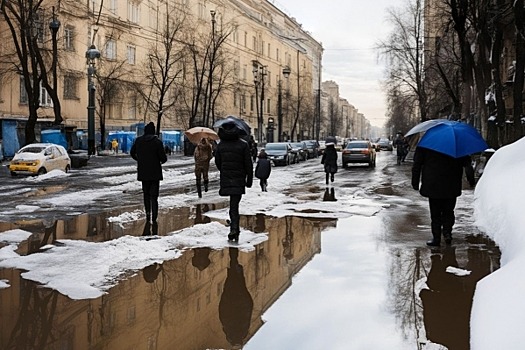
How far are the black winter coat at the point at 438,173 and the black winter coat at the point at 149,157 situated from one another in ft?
15.8

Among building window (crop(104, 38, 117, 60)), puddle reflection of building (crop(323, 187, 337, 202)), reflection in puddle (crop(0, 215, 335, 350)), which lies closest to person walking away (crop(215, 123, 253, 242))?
reflection in puddle (crop(0, 215, 335, 350))

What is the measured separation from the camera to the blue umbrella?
354 inches

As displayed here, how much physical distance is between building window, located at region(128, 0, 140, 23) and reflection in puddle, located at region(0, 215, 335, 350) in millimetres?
50133

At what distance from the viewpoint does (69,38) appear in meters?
44.9

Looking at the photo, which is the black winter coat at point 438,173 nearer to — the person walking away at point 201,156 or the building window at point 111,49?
the person walking away at point 201,156

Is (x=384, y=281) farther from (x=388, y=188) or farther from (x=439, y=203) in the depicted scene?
(x=388, y=188)

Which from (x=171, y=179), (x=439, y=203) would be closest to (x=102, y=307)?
(x=439, y=203)

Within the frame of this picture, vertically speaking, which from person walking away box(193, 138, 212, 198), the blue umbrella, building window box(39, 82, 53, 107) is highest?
building window box(39, 82, 53, 107)

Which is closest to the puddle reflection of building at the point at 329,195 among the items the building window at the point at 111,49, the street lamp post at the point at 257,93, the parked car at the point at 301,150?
the parked car at the point at 301,150

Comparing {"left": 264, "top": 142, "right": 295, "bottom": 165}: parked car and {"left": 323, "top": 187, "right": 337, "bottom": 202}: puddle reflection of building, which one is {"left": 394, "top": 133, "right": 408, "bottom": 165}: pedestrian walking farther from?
{"left": 323, "top": 187, "right": 337, "bottom": 202}: puddle reflection of building

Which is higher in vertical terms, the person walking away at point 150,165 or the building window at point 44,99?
the building window at point 44,99

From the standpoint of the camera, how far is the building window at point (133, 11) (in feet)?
181

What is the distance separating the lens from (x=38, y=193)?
60.2ft

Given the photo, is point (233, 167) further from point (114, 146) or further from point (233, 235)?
point (114, 146)
